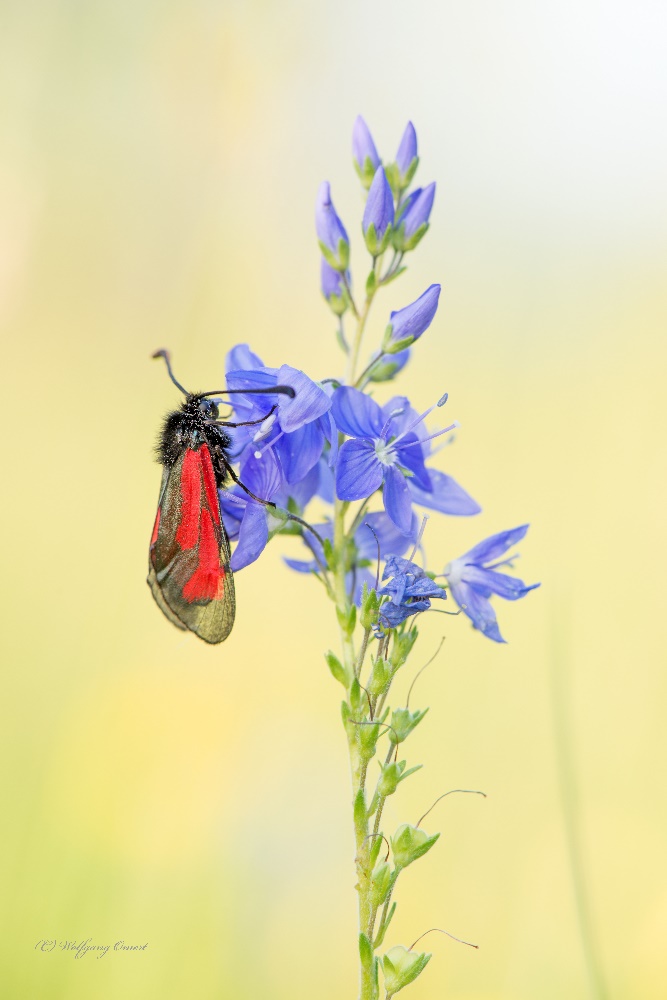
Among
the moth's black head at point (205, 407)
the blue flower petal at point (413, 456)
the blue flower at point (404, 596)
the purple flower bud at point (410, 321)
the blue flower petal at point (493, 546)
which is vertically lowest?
the blue flower at point (404, 596)

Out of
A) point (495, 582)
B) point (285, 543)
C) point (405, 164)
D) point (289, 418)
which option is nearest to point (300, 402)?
point (289, 418)

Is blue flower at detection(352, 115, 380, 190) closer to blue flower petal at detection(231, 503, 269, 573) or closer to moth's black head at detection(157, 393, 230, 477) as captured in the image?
moth's black head at detection(157, 393, 230, 477)

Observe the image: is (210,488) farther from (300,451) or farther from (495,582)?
(495,582)

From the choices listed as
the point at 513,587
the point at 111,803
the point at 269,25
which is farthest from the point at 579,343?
the point at 111,803

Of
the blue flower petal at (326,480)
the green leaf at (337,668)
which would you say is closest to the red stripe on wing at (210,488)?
the blue flower petal at (326,480)

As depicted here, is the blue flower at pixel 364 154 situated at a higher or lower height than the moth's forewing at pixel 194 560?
higher

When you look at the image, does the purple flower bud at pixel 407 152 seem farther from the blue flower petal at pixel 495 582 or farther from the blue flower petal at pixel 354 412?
the blue flower petal at pixel 495 582

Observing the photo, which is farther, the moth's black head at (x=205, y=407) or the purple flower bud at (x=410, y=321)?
the moth's black head at (x=205, y=407)
